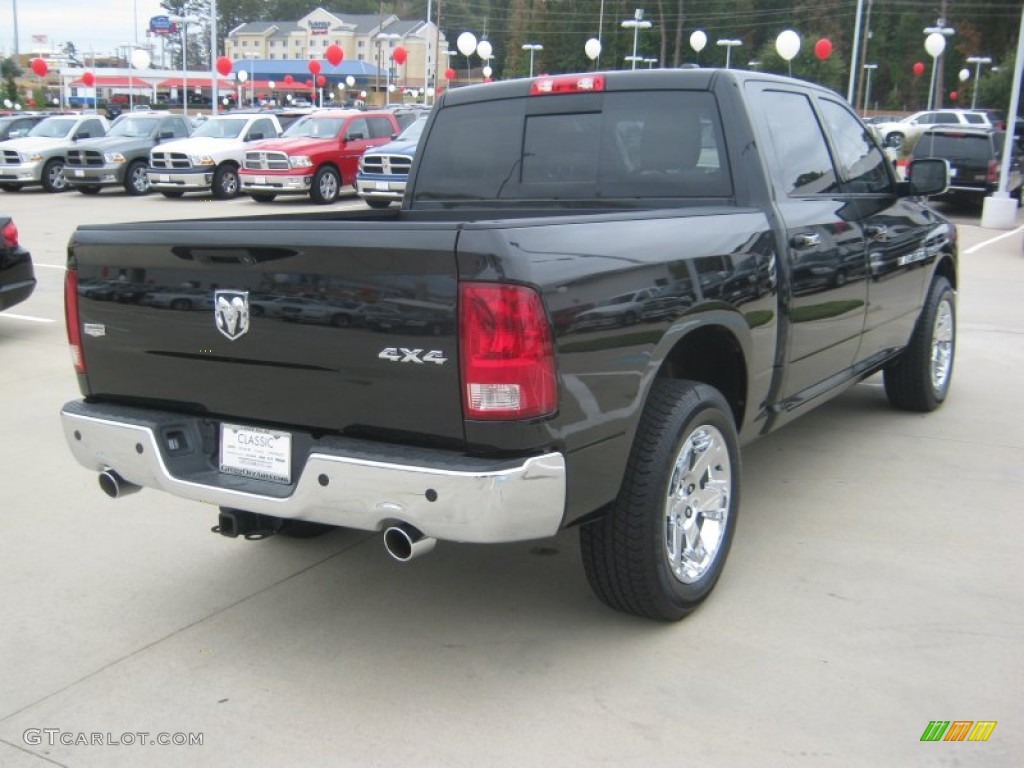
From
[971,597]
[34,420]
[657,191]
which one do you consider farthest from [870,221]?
[34,420]

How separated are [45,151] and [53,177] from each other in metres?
0.65

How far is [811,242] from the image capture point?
173 inches

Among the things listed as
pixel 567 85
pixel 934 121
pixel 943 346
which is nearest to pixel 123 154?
pixel 943 346

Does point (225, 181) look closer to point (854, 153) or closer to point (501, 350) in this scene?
point (854, 153)

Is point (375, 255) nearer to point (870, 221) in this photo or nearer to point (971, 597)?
point (971, 597)

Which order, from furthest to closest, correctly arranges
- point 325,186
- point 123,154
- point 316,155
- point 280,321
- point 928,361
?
1. point 123,154
2. point 325,186
3. point 316,155
4. point 928,361
5. point 280,321

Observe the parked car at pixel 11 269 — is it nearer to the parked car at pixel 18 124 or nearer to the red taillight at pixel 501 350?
the red taillight at pixel 501 350

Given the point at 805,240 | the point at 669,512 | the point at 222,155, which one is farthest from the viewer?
the point at 222,155

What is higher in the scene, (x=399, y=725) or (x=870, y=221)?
(x=870, y=221)

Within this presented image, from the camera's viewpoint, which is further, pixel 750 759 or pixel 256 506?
pixel 256 506

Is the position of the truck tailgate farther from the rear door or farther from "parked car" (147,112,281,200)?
"parked car" (147,112,281,200)

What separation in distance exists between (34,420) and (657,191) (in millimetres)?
4237

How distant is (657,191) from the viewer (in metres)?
4.34

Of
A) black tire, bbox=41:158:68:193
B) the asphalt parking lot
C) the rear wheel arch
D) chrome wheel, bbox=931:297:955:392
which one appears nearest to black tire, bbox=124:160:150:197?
black tire, bbox=41:158:68:193
